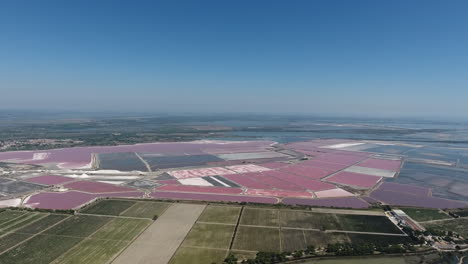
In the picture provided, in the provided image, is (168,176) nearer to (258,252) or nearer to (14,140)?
(258,252)

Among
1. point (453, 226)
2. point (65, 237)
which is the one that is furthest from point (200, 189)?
point (453, 226)

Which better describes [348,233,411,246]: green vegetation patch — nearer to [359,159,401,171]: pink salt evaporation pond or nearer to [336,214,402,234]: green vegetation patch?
[336,214,402,234]: green vegetation patch

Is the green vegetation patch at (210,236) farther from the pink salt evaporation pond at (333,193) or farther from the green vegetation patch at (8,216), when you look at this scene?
the green vegetation patch at (8,216)

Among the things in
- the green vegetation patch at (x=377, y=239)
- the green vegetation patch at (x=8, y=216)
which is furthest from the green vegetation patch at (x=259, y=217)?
the green vegetation patch at (x=8, y=216)

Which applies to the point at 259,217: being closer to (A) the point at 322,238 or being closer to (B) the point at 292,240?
(B) the point at 292,240

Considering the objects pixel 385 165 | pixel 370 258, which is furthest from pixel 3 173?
pixel 385 165

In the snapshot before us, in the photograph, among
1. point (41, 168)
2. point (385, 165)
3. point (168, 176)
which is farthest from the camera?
point (385, 165)

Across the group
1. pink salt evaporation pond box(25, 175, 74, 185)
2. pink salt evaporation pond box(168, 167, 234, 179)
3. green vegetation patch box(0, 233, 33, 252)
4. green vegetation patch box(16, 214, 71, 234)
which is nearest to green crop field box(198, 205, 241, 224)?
green vegetation patch box(16, 214, 71, 234)
